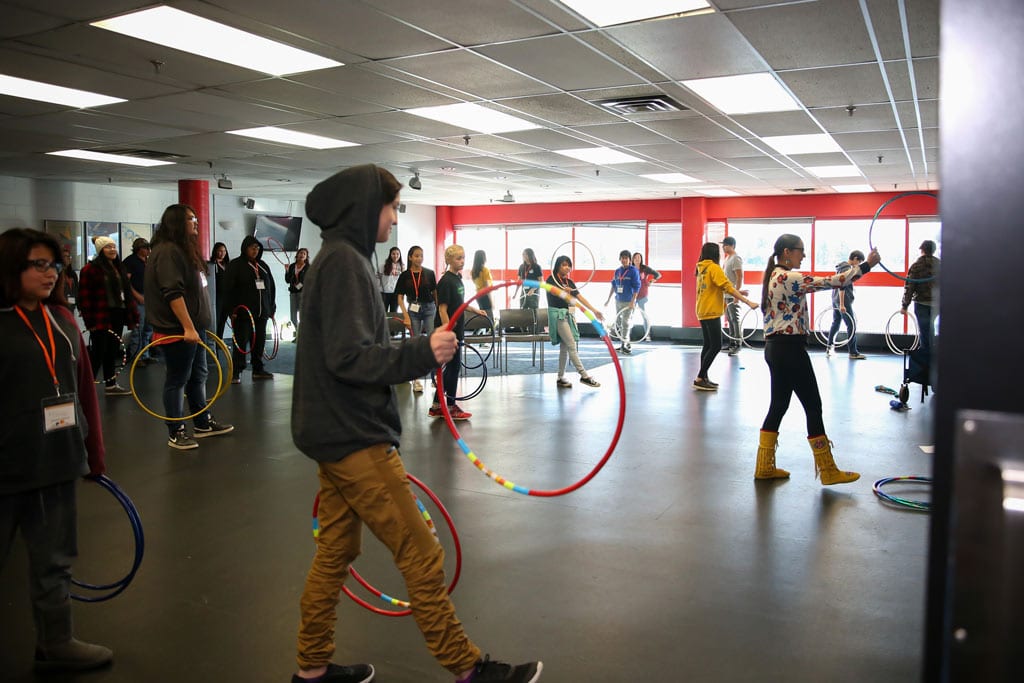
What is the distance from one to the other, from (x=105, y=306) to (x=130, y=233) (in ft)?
21.9

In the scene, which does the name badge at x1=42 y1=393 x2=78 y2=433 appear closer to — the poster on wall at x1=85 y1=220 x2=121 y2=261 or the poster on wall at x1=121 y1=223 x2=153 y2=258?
the poster on wall at x1=85 y1=220 x2=121 y2=261

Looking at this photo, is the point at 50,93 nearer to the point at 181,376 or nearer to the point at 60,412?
the point at 181,376

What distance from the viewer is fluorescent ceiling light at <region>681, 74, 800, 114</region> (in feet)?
20.4

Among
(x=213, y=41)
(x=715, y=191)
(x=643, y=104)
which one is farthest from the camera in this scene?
(x=715, y=191)

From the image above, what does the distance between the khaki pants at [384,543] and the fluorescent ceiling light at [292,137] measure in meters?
6.82

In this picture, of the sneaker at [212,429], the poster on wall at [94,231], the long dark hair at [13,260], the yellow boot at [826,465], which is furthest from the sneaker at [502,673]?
the poster on wall at [94,231]

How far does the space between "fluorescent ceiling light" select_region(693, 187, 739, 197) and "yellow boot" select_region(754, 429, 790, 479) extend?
10.2m

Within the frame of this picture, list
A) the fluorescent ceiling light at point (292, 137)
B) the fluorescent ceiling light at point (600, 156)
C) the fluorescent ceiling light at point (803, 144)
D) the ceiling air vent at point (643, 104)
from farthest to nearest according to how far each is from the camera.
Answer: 1. the fluorescent ceiling light at point (600, 156)
2. the fluorescent ceiling light at point (803, 144)
3. the fluorescent ceiling light at point (292, 137)
4. the ceiling air vent at point (643, 104)

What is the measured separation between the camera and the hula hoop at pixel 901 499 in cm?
418

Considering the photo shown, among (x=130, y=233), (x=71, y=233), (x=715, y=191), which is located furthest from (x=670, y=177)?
(x=71, y=233)

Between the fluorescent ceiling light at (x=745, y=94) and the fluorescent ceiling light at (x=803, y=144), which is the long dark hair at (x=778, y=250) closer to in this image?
Answer: the fluorescent ceiling light at (x=745, y=94)

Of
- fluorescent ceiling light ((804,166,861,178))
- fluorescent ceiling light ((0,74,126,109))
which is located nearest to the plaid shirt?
fluorescent ceiling light ((0,74,126,109))

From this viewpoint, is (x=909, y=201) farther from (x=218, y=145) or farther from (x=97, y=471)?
(x=97, y=471)

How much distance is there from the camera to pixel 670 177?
12648 millimetres
